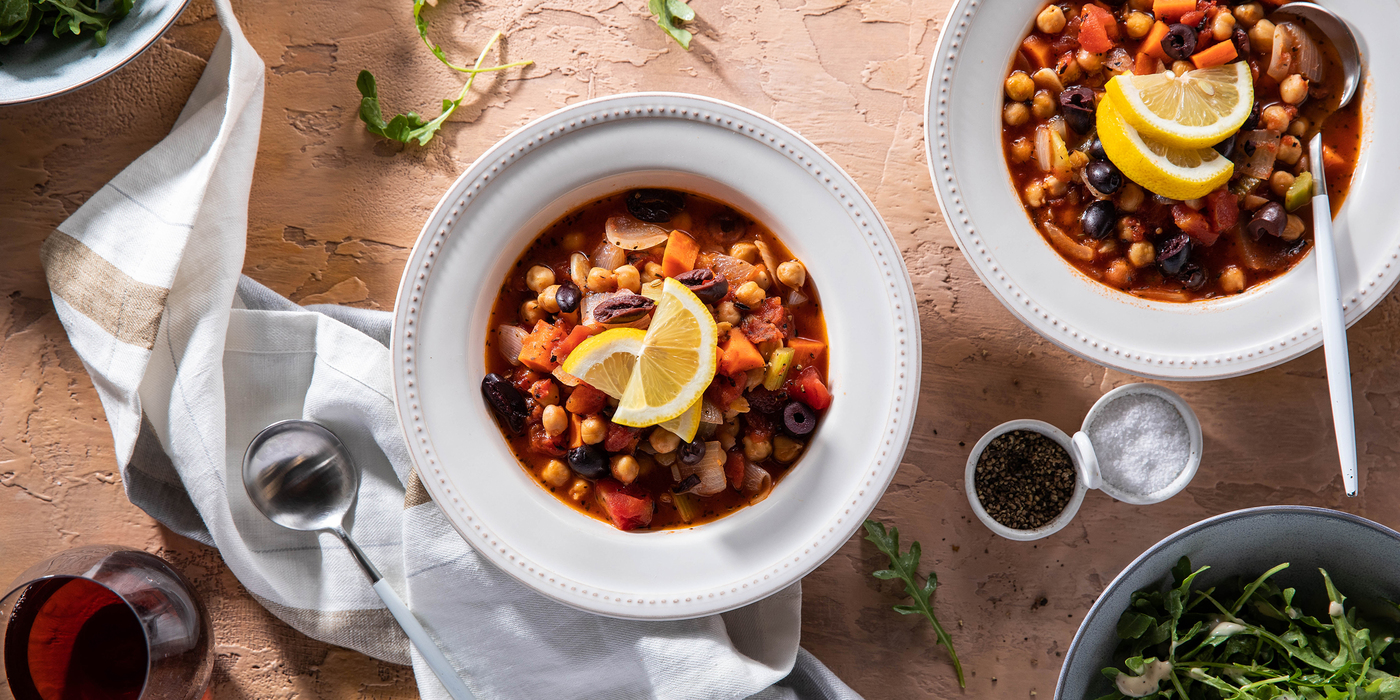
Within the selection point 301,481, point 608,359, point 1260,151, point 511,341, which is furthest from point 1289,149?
point 301,481

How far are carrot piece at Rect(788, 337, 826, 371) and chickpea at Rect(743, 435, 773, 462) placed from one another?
0.99 feet

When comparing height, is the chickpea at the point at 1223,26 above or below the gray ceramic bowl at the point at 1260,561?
above

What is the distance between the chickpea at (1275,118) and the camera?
2.91m

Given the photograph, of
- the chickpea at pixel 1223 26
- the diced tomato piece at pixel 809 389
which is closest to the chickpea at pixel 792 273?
the diced tomato piece at pixel 809 389

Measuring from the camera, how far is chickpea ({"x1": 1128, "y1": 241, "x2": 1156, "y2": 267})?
9.70 ft

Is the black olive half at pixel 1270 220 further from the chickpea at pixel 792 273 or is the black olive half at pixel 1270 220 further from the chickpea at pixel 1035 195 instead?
the chickpea at pixel 792 273

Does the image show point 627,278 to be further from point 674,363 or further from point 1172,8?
point 1172,8

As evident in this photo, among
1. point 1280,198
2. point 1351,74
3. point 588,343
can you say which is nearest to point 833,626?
point 588,343

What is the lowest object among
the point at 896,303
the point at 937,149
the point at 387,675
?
the point at 387,675

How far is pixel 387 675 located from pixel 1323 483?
4.10 metres

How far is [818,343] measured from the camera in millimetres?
2932

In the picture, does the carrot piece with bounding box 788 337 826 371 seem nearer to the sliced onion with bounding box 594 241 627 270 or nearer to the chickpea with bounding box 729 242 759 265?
the chickpea with bounding box 729 242 759 265

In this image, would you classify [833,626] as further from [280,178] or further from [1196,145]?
[280,178]

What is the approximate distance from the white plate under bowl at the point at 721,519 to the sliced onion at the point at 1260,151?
1411mm
